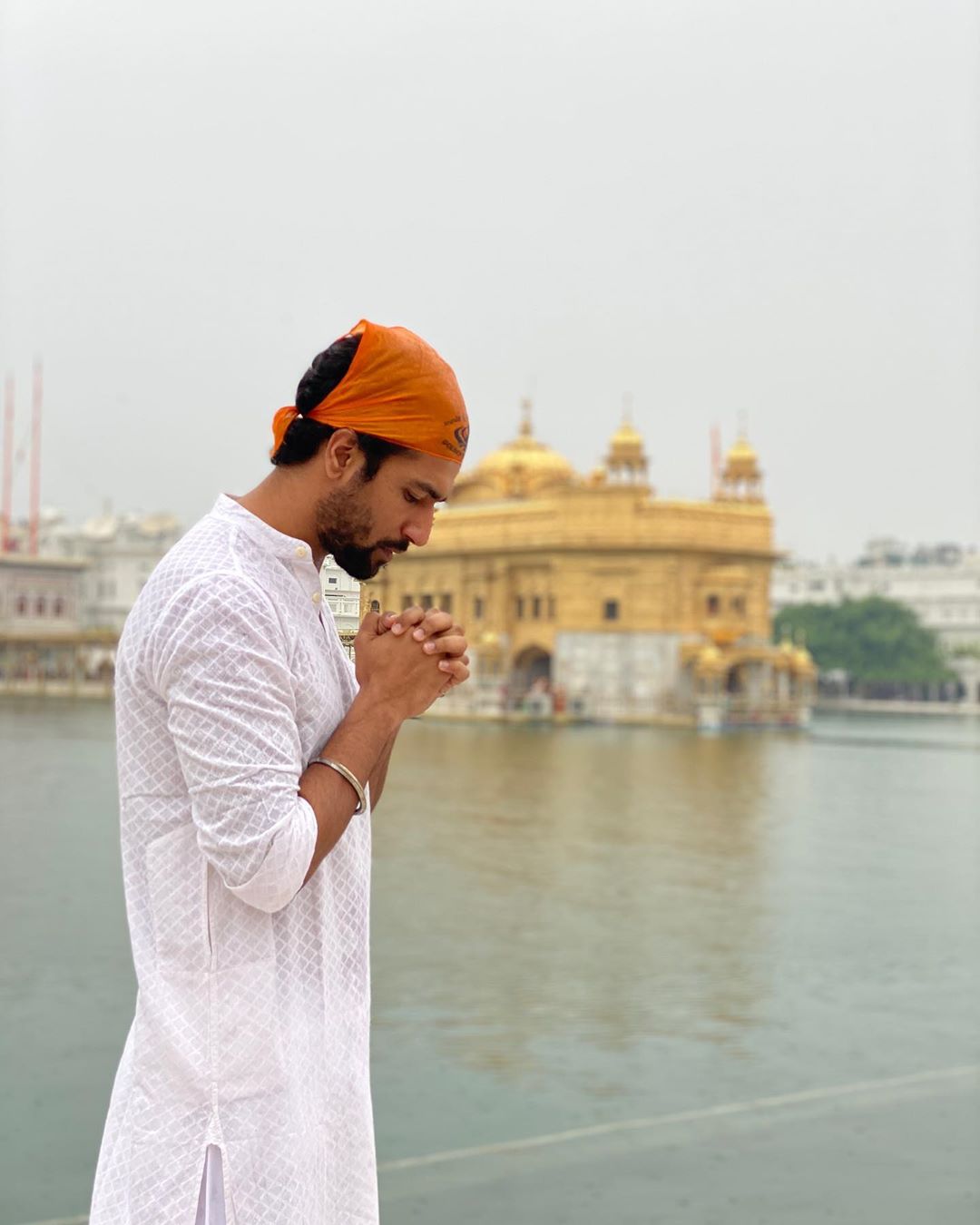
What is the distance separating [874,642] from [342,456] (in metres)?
50.2

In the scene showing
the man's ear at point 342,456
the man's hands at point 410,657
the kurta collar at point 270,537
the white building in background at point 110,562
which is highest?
the white building in background at point 110,562

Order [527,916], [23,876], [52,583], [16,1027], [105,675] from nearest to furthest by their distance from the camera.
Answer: [16,1027] → [527,916] → [23,876] → [105,675] → [52,583]

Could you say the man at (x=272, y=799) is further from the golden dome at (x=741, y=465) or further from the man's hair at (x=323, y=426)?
the golden dome at (x=741, y=465)

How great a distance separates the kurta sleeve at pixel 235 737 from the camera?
3.82 feet

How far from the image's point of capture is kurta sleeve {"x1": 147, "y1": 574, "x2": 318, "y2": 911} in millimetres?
1164

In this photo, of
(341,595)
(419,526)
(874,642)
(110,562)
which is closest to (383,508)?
(419,526)

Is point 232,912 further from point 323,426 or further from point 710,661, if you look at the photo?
point 710,661

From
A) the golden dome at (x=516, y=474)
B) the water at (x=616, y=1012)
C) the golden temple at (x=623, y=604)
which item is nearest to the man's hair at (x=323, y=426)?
the water at (x=616, y=1012)

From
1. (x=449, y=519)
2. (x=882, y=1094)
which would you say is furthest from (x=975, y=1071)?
(x=449, y=519)

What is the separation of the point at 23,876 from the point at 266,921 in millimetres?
8480

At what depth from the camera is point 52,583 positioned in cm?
5441

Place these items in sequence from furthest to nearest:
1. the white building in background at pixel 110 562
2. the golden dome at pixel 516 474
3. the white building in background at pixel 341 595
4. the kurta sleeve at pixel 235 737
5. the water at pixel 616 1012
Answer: the white building in background at pixel 110 562, the golden dome at pixel 516 474, the water at pixel 616 1012, the white building in background at pixel 341 595, the kurta sleeve at pixel 235 737

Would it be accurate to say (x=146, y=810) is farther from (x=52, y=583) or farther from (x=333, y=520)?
(x=52, y=583)

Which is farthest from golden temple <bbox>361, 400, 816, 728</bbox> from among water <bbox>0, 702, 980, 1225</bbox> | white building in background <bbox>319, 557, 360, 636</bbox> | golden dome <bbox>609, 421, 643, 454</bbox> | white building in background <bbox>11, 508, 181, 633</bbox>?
white building in background <bbox>319, 557, 360, 636</bbox>
